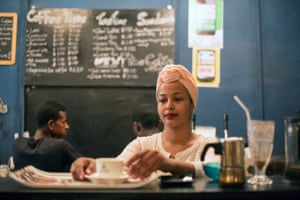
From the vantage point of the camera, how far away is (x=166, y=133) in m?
1.90

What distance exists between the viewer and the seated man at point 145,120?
2.94m

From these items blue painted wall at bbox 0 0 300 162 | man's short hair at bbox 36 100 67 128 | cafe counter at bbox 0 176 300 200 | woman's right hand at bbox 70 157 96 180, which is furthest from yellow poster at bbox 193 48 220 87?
cafe counter at bbox 0 176 300 200

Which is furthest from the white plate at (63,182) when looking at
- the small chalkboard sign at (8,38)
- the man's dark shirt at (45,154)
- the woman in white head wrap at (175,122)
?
the small chalkboard sign at (8,38)

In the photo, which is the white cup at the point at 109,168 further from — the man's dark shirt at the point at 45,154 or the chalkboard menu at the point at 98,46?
the chalkboard menu at the point at 98,46

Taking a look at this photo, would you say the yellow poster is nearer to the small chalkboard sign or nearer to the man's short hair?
the man's short hair

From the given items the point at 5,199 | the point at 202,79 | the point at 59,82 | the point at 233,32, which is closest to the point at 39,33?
the point at 59,82

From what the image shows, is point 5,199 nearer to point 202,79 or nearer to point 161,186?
point 161,186

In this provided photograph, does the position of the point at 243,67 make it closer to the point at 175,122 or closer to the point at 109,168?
the point at 175,122

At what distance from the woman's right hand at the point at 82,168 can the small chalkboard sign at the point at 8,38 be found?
2.36 meters

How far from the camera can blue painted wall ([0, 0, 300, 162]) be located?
10.6 feet

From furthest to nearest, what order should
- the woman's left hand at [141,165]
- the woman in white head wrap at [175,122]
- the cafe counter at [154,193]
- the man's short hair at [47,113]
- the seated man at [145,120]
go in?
1. the seated man at [145,120]
2. the man's short hair at [47,113]
3. the woman in white head wrap at [175,122]
4. the woman's left hand at [141,165]
5. the cafe counter at [154,193]

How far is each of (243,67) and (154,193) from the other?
2460 mm

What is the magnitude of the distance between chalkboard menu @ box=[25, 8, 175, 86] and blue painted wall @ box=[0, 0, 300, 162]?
8cm

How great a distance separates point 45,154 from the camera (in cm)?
252
